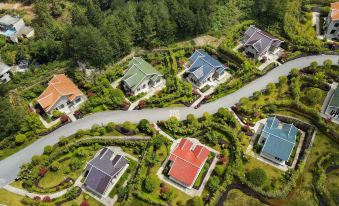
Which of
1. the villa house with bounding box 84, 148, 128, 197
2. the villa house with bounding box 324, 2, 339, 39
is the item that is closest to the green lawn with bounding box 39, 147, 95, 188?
the villa house with bounding box 84, 148, 128, 197

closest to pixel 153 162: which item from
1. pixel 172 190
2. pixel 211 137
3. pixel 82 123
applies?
pixel 172 190

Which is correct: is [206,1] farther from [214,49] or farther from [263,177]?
[263,177]

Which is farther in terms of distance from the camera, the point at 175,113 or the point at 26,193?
the point at 175,113

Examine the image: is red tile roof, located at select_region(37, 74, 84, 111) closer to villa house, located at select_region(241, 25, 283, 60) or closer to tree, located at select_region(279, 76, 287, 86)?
villa house, located at select_region(241, 25, 283, 60)

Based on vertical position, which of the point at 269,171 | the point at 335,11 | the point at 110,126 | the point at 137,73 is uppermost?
the point at 335,11

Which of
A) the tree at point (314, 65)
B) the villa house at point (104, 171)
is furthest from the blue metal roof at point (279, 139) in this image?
the villa house at point (104, 171)

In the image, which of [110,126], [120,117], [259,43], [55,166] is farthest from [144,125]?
[259,43]

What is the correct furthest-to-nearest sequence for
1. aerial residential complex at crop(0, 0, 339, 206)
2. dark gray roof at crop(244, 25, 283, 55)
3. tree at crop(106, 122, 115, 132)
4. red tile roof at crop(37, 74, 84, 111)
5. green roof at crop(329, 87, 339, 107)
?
dark gray roof at crop(244, 25, 283, 55)
red tile roof at crop(37, 74, 84, 111)
green roof at crop(329, 87, 339, 107)
tree at crop(106, 122, 115, 132)
aerial residential complex at crop(0, 0, 339, 206)

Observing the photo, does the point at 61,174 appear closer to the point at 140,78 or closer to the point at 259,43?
the point at 140,78
